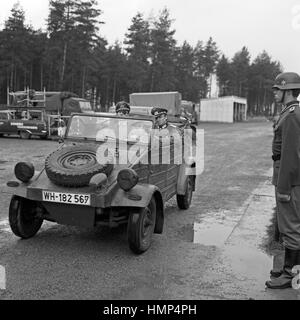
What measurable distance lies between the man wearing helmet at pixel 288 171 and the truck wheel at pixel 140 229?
151 centimetres

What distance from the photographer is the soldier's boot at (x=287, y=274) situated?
4375 mm

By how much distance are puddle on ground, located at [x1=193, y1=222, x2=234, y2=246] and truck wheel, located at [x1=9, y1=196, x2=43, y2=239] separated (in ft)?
7.07

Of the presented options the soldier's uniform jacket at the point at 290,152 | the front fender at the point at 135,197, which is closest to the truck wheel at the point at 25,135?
the front fender at the point at 135,197

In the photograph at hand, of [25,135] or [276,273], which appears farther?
[25,135]

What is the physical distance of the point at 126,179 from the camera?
4.97 meters

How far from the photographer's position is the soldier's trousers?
4.27 metres

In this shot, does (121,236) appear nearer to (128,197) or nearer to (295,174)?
(128,197)

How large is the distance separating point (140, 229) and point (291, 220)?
5.59 feet

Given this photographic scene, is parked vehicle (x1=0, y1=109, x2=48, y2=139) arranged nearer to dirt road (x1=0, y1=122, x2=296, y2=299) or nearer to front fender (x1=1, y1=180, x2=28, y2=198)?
dirt road (x1=0, y1=122, x2=296, y2=299)

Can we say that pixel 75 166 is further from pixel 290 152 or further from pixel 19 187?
pixel 290 152

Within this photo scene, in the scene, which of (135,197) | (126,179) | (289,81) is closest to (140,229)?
(135,197)

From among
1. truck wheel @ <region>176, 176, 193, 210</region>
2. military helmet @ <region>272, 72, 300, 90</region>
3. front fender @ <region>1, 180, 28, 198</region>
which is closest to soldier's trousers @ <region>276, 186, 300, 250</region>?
military helmet @ <region>272, 72, 300, 90</region>

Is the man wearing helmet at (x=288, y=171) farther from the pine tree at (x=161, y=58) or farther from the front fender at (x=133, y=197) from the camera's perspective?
the pine tree at (x=161, y=58)
